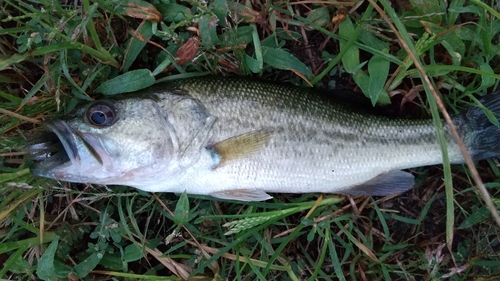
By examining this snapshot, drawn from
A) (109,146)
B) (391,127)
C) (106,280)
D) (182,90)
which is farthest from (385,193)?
(106,280)

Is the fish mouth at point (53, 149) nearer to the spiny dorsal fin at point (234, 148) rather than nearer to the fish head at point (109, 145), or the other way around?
the fish head at point (109, 145)

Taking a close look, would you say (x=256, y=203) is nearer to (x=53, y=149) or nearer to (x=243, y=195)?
(x=243, y=195)

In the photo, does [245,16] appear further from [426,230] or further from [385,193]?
[426,230]

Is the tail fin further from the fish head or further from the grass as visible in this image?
the fish head

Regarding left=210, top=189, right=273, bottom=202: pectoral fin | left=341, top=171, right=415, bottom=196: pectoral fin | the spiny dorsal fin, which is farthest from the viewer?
left=341, top=171, right=415, bottom=196: pectoral fin

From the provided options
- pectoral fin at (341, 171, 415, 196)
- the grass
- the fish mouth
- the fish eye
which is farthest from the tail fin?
the fish mouth
